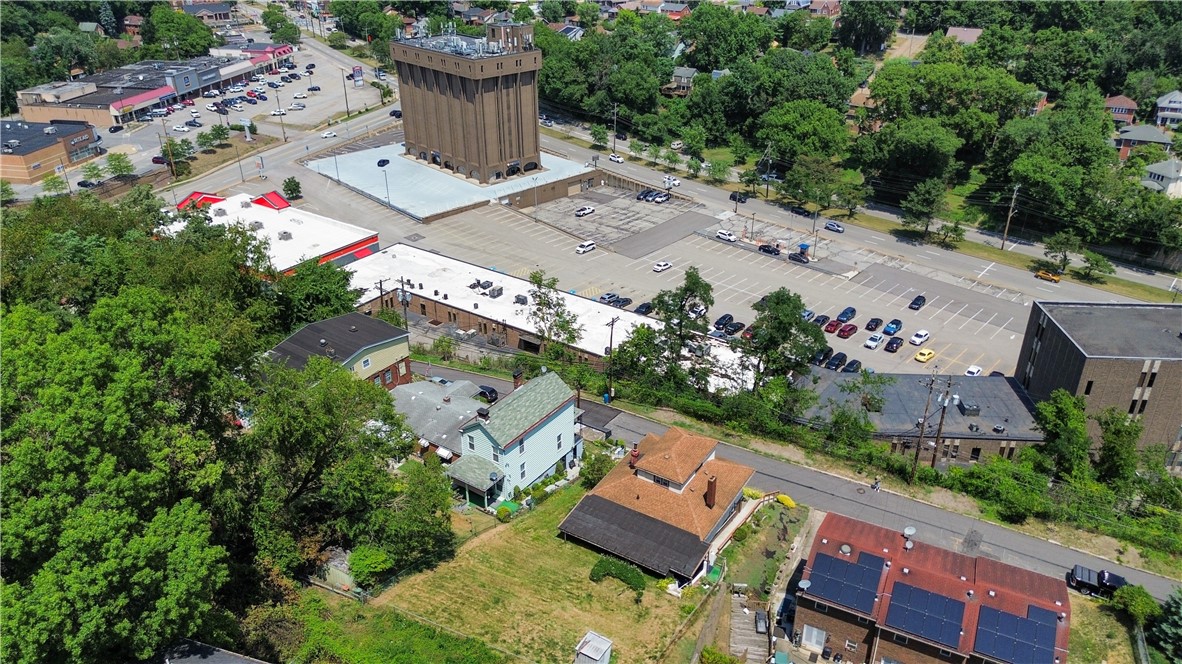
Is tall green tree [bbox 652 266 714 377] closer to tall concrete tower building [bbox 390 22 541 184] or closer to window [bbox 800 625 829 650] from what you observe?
window [bbox 800 625 829 650]

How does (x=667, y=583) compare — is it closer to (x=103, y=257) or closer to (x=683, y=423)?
(x=683, y=423)

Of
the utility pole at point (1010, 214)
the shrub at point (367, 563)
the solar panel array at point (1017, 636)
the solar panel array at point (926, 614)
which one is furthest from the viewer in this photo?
the utility pole at point (1010, 214)

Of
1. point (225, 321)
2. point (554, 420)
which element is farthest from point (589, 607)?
point (225, 321)

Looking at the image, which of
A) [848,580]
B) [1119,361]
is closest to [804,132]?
[1119,361]

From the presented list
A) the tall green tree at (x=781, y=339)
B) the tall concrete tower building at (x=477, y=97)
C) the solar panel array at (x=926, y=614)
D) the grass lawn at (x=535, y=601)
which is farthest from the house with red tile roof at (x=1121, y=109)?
the grass lawn at (x=535, y=601)

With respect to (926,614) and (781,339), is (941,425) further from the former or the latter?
(926,614)

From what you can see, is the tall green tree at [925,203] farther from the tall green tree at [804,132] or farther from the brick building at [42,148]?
the brick building at [42,148]
